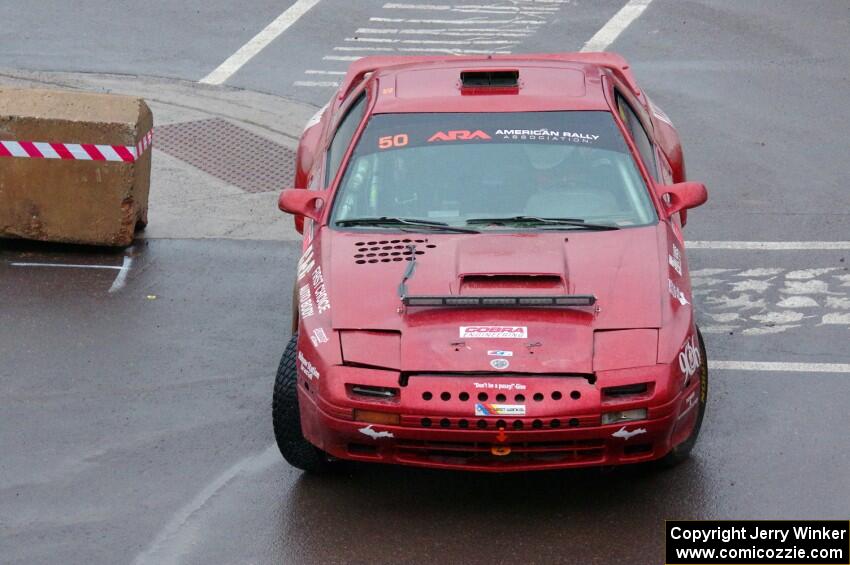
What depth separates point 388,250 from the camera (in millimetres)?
7355

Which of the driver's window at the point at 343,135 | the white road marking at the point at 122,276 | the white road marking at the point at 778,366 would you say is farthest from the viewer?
the white road marking at the point at 122,276

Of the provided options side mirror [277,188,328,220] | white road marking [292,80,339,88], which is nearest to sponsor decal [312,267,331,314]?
side mirror [277,188,328,220]

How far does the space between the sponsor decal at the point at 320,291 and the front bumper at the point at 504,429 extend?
1.76 feet

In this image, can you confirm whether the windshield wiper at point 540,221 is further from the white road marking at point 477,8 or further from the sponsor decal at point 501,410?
the white road marking at point 477,8

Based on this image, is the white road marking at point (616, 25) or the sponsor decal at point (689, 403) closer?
the sponsor decal at point (689, 403)

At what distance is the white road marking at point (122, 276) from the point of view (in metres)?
10.2

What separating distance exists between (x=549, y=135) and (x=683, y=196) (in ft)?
2.69

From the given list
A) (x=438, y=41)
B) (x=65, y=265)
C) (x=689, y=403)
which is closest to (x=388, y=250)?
(x=689, y=403)

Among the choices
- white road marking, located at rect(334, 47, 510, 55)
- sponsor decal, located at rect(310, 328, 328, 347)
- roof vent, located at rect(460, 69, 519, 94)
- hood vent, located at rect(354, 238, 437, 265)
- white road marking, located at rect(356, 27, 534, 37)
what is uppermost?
roof vent, located at rect(460, 69, 519, 94)

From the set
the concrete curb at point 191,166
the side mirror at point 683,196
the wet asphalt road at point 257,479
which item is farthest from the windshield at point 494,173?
the concrete curb at point 191,166

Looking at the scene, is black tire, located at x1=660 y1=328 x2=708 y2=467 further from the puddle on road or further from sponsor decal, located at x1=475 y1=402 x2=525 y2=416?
the puddle on road

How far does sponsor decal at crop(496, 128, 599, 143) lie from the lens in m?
7.98

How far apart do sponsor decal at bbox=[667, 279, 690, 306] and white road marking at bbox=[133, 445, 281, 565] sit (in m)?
2.20

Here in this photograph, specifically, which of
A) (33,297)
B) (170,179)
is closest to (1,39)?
(170,179)
